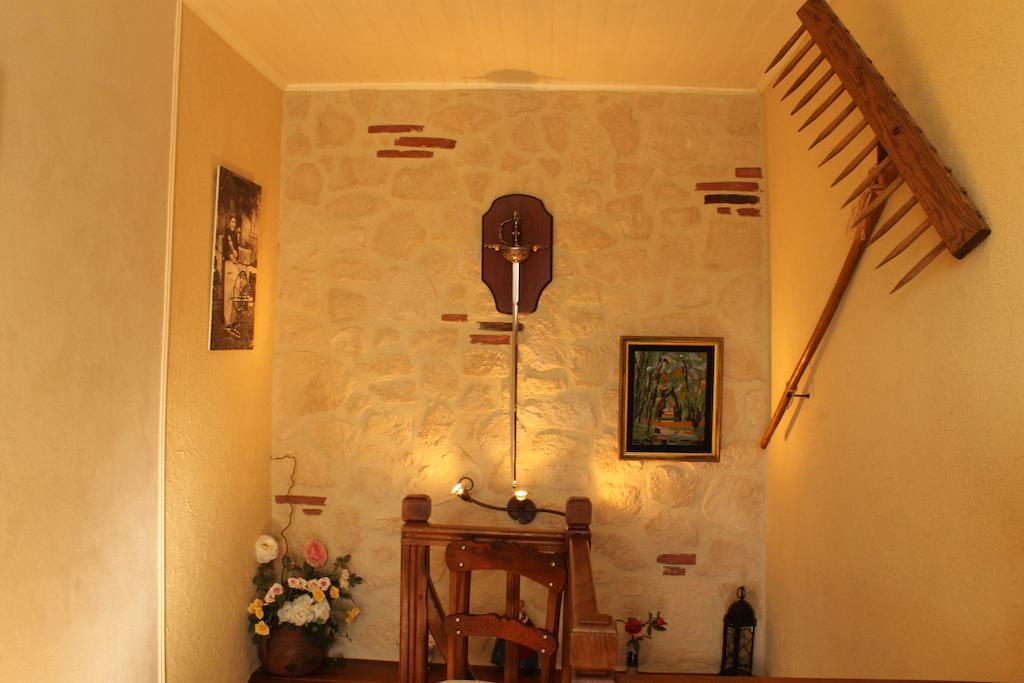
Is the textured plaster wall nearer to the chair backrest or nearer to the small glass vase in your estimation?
the small glass vase

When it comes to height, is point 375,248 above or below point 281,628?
above

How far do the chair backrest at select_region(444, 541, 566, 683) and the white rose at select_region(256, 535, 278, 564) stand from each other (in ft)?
2.34

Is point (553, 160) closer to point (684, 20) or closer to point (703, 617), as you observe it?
point (684, 20)

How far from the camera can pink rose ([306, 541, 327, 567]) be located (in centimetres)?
281

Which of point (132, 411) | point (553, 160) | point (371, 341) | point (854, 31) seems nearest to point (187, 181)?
point (132, 411)

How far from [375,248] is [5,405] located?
1551 mm

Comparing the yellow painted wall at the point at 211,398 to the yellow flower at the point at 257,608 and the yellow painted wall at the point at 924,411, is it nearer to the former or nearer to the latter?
the yellow flower at the point at 257,608

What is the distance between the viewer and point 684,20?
2.32m

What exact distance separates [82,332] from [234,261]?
31.5 inches

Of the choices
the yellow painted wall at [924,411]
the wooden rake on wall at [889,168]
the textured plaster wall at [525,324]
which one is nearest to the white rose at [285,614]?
the textured plaster wall at [525,324]

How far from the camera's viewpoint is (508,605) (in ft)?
7.59

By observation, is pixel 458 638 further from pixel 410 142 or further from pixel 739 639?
pixel 410 142

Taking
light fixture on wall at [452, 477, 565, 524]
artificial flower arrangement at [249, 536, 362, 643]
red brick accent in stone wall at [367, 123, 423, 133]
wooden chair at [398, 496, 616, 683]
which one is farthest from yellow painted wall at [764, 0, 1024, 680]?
artificial flower arrangement at [249, 536, 362, 643]

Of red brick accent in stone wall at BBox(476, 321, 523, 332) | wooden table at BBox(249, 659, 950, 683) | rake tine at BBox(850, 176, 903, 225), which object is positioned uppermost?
rake tine at BBox(850, 176, 903, 225)
